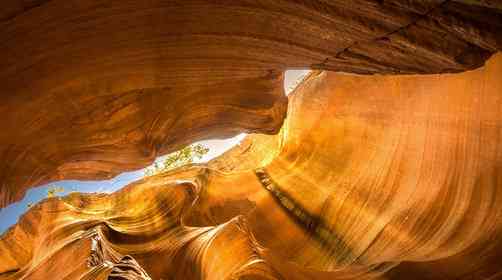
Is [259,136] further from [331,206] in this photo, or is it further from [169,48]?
[169,48]

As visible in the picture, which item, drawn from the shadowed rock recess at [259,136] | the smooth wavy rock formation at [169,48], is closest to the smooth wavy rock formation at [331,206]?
the shadowed rock recess at [259,136]

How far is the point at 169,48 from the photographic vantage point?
14.2ft

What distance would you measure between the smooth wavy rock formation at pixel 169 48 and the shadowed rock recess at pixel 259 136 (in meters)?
0.02

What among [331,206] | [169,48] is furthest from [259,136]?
[169,48]

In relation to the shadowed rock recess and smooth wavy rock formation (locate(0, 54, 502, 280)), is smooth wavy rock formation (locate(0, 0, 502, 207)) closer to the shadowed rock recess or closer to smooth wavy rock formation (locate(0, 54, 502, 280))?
the shadowed rock recess

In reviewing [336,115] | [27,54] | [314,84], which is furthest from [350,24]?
[314,84]

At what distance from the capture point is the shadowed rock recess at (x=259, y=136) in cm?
374

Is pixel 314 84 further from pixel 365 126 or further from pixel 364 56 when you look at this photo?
pixel 364 56

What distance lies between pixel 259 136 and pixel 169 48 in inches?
559

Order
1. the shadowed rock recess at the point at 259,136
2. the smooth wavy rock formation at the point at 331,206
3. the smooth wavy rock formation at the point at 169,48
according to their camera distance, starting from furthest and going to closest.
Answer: the smooth wavy rock formation at the point at 331,206, the shadowed rock recess at the point at 259,136, the smooth wavy rock formation at the point at 169,48

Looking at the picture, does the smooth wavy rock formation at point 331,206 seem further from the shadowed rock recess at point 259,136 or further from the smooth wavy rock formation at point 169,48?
the smooth wavy rock formation at point 169,48

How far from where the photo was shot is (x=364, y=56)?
4.54 meters

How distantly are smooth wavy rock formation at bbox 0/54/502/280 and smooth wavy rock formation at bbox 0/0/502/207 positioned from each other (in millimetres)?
2335

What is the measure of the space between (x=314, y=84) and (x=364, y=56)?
10567 mm
